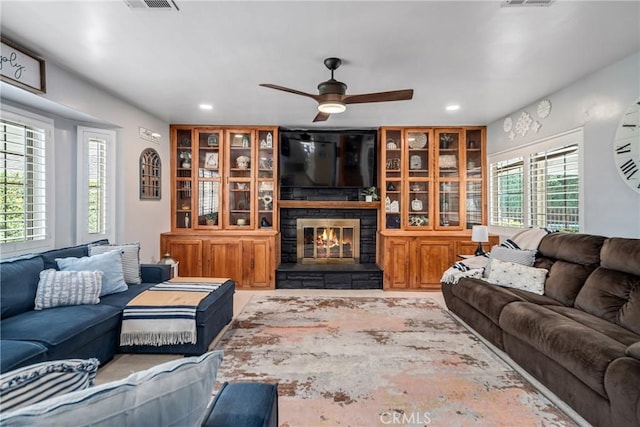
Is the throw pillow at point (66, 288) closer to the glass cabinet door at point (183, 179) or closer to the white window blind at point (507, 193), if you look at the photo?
the glass cabinet door at point (183, 179)

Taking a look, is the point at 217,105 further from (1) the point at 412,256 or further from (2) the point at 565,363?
(2) the point at 565,363

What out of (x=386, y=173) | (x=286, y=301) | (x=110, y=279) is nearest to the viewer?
(x=110, y=279)

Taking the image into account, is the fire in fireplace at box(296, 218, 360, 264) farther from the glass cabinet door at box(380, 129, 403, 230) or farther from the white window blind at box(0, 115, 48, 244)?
the white window blind at box(0, 115, 48, 244)

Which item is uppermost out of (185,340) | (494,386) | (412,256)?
(412,256)

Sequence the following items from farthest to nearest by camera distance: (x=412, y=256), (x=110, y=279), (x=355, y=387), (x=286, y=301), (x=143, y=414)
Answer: (x=412, y=256) < (x=286, y=301) < (x=110, y=279) < (x=355, y=387) < (x=143, y=414)

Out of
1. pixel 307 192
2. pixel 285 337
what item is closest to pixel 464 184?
pixel 307 192

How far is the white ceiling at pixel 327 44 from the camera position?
2203 millimetres

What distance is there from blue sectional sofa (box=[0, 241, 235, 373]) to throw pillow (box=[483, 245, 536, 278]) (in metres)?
3.05

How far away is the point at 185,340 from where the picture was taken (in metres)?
2.76

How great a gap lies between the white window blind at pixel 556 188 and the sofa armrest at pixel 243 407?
3.77 metres

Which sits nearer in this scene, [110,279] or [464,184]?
[110,279]

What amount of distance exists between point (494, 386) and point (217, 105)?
425cm

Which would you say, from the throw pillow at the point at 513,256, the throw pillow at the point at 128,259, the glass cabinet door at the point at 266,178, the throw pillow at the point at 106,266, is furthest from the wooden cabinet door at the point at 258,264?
the throw pillow at the point at 513,256

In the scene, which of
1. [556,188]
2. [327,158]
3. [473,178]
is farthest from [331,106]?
[473,178]
